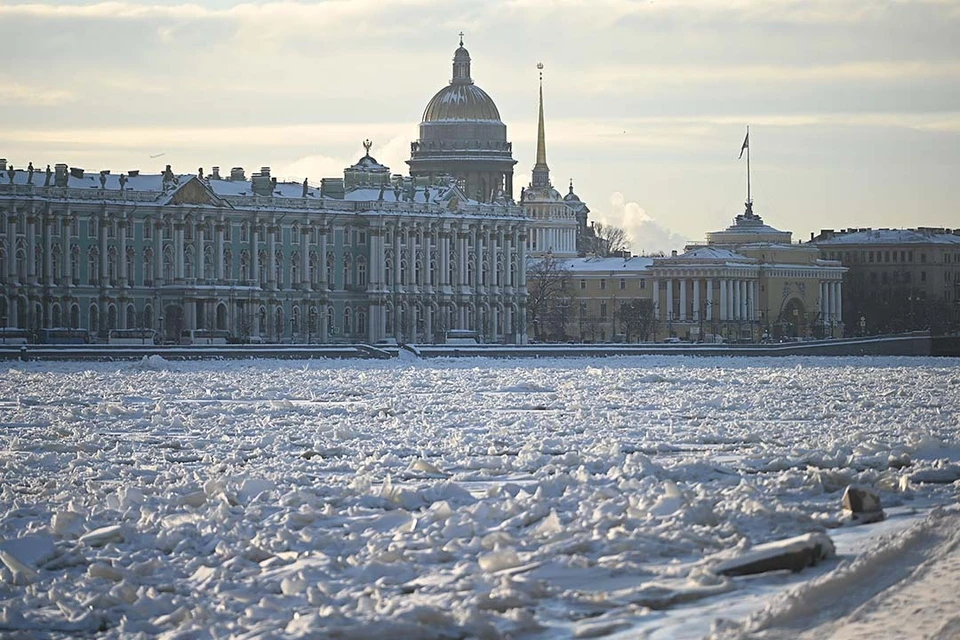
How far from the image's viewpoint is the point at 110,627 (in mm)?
16344

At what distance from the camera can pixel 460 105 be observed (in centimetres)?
13775

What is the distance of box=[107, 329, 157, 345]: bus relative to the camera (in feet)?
296

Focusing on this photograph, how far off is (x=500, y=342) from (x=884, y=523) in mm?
93596

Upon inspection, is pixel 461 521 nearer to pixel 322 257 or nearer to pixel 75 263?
pixel 75 263

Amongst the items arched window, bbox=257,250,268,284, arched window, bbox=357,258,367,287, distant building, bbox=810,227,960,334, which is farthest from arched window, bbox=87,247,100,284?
distant building, bbox=810,227,960,334

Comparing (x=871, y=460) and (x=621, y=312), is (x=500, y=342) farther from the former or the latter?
(x=871, y=460)

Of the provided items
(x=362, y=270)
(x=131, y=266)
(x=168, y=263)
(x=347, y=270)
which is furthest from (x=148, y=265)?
(x=362, y=270)

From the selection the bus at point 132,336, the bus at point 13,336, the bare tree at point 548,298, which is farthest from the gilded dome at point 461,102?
the bus at point 13,336

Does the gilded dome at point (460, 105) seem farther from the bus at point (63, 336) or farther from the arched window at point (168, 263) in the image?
the bus at point (63, 336)

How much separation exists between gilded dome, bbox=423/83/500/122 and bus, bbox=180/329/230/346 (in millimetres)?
43820

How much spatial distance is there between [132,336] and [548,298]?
53.8 m

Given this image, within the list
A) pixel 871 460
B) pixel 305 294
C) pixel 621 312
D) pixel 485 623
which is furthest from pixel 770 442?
pixel 621 312

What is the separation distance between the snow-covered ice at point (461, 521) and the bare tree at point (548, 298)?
92.4 meters

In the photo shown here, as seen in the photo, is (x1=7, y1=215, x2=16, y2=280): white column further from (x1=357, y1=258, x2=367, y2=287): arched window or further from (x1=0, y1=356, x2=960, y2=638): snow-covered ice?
(x1=0, y1=356, x2=960, y2=638): snow-covered ice
